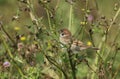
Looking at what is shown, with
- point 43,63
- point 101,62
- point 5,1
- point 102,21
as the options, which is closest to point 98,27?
point 102,21

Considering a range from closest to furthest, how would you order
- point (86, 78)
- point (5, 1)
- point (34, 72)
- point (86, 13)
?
1. point (34, 72)
2. point (86, 13)
3. point (86, 78)
4. point (5, 1)

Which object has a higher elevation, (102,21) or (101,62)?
(102,21)

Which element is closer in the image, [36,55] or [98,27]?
[98,27]

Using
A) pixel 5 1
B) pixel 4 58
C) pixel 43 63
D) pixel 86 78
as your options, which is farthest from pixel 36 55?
pixel 5 1

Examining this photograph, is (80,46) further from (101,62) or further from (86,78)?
(86,78)

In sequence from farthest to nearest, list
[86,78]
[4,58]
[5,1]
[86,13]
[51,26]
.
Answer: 1. [5,1]
2. [86,78]
3. [4,58]
4. [51,26]
5. [86,13]

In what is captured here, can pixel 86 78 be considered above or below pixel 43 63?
below

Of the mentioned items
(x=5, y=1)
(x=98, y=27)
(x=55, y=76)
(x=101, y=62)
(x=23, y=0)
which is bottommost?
(x=5, y=1)

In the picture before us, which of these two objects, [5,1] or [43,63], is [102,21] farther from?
[5,1]

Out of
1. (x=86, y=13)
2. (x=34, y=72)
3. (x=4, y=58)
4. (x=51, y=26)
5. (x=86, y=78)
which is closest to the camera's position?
(x=34, y=72)
